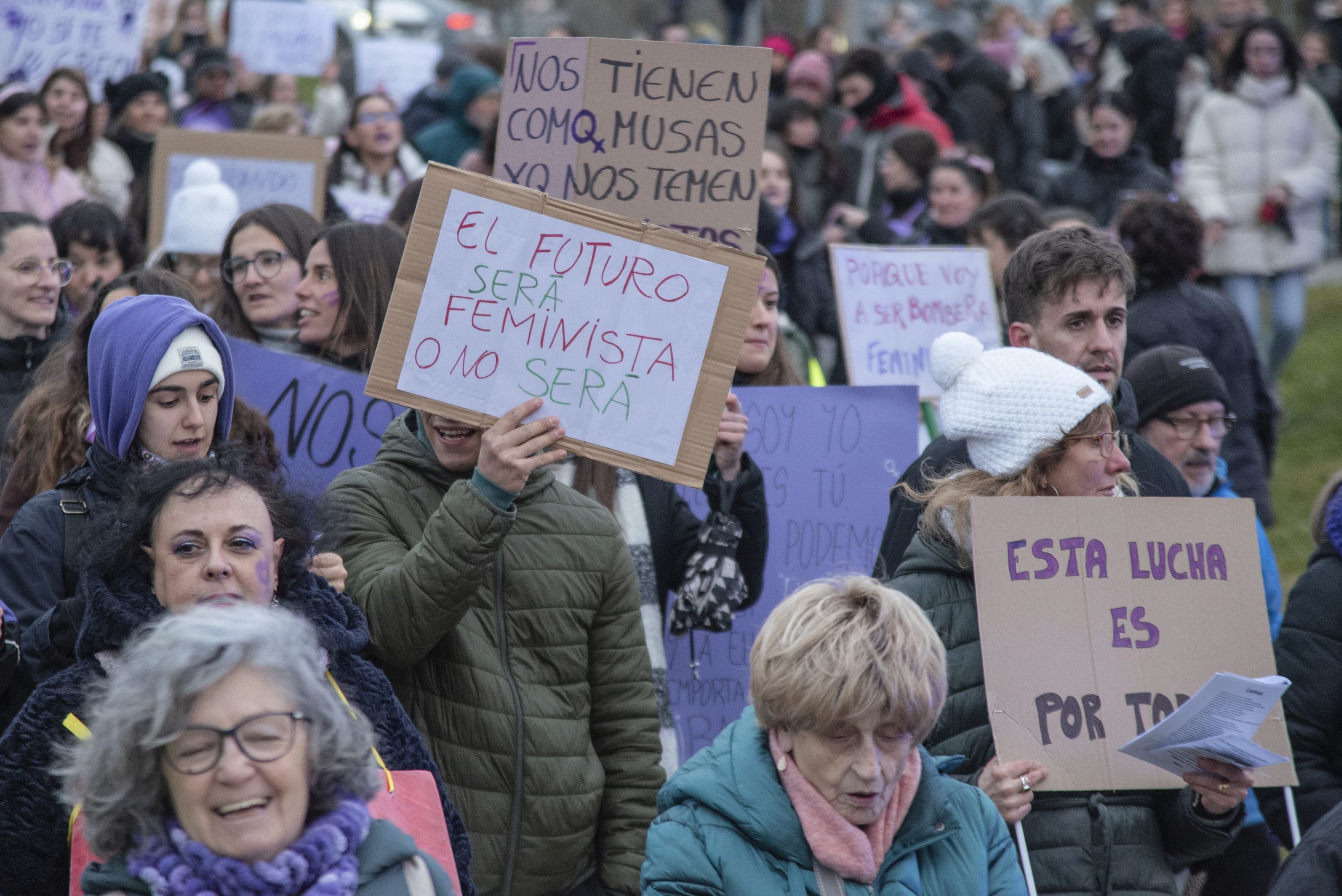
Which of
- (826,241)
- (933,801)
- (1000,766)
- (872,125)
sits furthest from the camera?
(872,125)

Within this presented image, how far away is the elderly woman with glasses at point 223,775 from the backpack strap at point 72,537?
983 mm

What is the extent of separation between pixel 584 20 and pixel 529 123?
66.5 feet

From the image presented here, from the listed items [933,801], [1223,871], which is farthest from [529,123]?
[1223,871]

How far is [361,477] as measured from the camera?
3729mm

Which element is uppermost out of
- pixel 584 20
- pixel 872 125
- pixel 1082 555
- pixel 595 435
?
pixel 584 20

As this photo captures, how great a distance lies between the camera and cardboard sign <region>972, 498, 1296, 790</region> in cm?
338

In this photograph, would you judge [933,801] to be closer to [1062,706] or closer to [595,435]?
[1062,706]

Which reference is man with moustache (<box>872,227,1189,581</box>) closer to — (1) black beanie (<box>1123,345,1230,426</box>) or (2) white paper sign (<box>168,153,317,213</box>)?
(1) black beanie (<box>1123,345,1230,426</box>)

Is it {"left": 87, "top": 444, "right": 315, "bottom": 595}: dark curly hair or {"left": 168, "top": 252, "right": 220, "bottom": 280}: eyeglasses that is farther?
{"left": 168, "top": 252, "right": 220, "bottom": 280}: eyeglasses

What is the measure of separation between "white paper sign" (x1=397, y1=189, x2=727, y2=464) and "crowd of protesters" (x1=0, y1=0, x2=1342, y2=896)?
115mm

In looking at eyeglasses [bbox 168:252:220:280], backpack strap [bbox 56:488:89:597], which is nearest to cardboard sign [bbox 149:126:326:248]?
eyeglasses [bbox 168:252:220:280]

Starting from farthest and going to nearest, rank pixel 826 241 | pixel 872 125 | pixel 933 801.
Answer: pixel 872 125 < pixel 826 241 < pixel 933 801

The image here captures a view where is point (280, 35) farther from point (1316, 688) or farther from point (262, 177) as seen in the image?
point (1316, 688)

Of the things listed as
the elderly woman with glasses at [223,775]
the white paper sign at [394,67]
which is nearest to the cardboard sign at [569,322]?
the elderly woman with glasses at [223,775]
